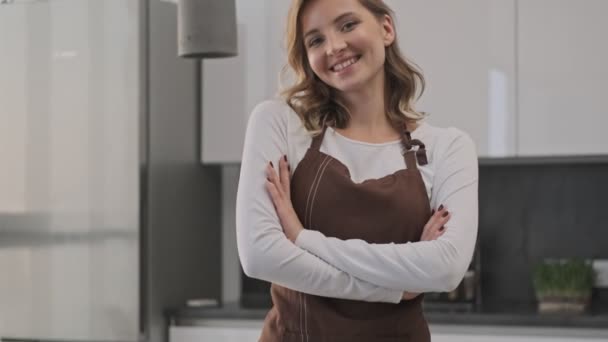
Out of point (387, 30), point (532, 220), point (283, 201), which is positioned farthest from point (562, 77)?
point (283, 201)

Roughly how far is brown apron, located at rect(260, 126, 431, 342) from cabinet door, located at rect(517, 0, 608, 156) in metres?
1.81

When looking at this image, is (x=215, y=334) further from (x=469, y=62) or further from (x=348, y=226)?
(x=348, y=226)

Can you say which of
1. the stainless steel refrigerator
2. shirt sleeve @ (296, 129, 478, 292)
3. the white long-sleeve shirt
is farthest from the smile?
the stainless steel refrigerator

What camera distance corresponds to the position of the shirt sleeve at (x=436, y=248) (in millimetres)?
1899

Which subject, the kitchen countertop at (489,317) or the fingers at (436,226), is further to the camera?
the kitchen countertop at (489,317)

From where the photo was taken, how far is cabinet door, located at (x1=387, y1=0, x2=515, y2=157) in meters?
3.72

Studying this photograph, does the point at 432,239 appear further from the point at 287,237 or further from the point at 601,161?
the point at 601,161

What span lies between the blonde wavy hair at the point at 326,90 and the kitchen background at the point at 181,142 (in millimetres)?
1647

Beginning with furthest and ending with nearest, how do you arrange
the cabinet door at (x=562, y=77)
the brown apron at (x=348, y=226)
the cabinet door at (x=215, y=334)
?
1. the cabinet door at (x=215, y=334)
2. the cabinet door at (x=562, y=77)
3. the brown apron at (x=348, y=226)

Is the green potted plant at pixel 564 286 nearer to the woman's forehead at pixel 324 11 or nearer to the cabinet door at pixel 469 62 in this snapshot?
the cabinet door at pixel 469 62

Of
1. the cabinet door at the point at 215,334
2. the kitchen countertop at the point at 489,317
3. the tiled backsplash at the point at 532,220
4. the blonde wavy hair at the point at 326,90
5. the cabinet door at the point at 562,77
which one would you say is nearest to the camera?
the blonde wavy hair at the point at 326,90

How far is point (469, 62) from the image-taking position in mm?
3762

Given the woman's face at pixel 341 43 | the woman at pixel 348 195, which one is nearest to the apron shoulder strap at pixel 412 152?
the woman at pixel 348 195

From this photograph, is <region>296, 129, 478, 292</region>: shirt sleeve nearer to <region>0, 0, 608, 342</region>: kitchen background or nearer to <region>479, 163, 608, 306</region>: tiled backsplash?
<region>0, 0, 608, 342</region>: kitchen background
